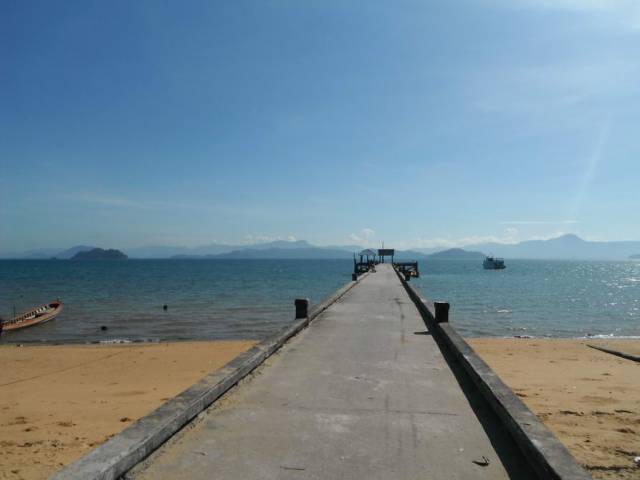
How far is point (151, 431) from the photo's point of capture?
439 cm

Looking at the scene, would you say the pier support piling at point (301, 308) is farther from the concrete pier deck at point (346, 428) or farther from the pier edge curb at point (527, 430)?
the pier edge curb at point (527, 430)

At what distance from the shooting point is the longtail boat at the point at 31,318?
25.1 metres

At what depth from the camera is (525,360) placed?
15477 millimetres

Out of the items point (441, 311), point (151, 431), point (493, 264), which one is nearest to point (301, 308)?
point (441, 311)

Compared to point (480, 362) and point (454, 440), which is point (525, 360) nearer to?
point (480, 362)

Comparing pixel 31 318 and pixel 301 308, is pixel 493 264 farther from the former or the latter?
pixel 301 308

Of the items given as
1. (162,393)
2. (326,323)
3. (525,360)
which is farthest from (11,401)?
(525,360)

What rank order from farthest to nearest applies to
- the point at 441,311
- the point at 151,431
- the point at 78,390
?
the point at 78,390
the point at 441,311
the point at 151,431

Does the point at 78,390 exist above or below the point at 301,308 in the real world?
below

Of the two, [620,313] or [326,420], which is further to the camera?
[620,313]

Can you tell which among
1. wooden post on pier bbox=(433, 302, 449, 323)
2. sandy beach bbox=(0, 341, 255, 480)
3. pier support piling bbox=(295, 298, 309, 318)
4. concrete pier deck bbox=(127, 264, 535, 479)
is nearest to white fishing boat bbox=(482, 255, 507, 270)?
sandy beach bbox=(0, 341, 255, 480)

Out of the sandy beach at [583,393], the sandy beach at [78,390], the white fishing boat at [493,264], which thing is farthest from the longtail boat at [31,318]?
the white fishing boat at [493,264]

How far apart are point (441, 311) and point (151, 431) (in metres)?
8.43

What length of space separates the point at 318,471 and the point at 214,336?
19.4m
